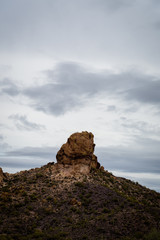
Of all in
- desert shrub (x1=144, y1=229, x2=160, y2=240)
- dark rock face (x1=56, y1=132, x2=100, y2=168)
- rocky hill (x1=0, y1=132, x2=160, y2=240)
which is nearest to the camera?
desert shrub (x1=144, y1=229, x2=160, y2=240)

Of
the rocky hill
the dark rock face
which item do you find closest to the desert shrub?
the rocky hill

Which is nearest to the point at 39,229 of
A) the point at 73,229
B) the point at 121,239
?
the point at 73,229

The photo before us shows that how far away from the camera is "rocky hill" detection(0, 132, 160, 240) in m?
29.4

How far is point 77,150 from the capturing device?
2034 inches

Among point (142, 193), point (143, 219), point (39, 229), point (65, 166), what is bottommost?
point (39, 229)

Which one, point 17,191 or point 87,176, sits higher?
point 87,176

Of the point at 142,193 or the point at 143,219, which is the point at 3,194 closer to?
the point at 143,219

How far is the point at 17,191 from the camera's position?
41375mm

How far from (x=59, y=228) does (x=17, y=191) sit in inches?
563

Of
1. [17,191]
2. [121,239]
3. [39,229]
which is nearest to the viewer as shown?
[121,239]

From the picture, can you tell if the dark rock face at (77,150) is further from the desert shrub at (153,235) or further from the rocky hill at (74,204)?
the desert shrub at (153,235)

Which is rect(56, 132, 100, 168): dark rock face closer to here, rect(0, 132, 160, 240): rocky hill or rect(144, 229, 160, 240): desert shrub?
rect(0, 132, 160, 240): rocky hill

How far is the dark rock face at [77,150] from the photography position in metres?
52.0

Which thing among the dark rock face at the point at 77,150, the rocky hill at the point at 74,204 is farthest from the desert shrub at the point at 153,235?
the dark rock face at the point at 77,150
